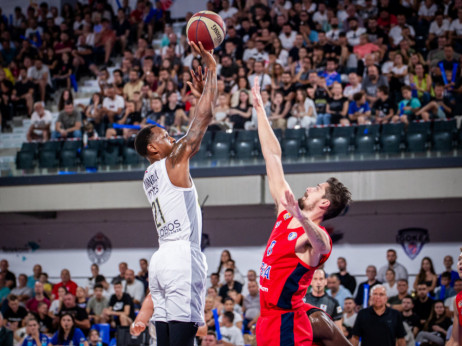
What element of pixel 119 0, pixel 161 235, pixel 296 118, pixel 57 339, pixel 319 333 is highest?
pixel 119 0

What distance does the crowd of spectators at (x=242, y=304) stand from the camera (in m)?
A: 8.89

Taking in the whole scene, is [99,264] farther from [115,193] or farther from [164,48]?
[164,48]

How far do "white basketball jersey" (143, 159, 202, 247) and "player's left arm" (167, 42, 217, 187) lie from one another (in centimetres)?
6

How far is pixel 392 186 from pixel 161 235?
8.02 metres

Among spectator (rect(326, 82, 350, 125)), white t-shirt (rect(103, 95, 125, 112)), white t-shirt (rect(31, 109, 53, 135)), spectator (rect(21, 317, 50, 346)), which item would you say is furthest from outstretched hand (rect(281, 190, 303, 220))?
white t-shirt (rect(31, 109, 53, 135))

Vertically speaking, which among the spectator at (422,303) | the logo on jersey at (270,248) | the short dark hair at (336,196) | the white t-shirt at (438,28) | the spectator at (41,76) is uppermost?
the white t-shirt at (438,28)

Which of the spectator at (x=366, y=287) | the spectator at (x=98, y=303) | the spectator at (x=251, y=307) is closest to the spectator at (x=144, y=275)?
the spectator at (x=98, y=303)

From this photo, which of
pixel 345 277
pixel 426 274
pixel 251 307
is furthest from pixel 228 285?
pixel 426 274

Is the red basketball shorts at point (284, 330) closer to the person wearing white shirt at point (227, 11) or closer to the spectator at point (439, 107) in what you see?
the spectator at point (439, 107)

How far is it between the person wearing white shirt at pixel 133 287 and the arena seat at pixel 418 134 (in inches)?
235

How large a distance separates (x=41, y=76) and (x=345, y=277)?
387 inches

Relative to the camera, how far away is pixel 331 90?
12.9 metres

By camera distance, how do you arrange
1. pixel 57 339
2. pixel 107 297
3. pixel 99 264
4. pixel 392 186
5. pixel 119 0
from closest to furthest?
pixel 57 339 → pixel 392 186 → pixel 107 297 → pixel 99 264 → pixel 119 0

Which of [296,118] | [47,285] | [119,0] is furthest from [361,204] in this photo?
[119,0]
